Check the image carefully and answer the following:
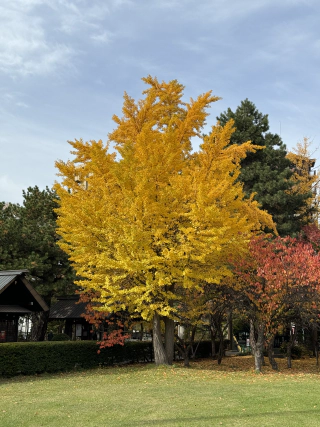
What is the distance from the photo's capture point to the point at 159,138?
59.4 ft

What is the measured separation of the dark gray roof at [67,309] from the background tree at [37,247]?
0.56 m

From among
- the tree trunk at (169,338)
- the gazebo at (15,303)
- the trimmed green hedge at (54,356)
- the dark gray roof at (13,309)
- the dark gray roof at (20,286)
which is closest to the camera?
the trimmed green hedge at (54,356)

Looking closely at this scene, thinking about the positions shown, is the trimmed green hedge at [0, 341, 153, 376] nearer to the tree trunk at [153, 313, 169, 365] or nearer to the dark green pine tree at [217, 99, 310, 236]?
the tree trunk at [153, 313, 169, 365]

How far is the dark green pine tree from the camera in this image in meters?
29.9

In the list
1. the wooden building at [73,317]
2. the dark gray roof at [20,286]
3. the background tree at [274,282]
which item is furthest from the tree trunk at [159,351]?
the wooden building at [73,317]

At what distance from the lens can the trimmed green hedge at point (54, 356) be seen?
1759cm

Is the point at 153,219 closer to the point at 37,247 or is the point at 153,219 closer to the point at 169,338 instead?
the point at 169,338

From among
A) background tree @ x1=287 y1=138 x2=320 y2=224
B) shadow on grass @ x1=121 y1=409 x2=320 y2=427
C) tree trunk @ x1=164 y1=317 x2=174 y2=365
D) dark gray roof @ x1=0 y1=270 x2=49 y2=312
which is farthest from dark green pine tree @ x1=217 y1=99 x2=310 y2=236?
shadow on grass @ x1=121 y1=409 x2=320 y2=427

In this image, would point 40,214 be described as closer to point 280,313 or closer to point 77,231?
point 77,231

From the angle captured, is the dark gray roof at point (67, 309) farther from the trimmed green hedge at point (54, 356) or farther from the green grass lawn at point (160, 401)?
the green grass lawn at point (160, 401)

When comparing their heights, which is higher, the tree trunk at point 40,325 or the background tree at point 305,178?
the background tree at point 305,178

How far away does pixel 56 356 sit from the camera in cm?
1916

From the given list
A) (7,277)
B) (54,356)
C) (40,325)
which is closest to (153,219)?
(7,277)

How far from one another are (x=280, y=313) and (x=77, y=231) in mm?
9490
